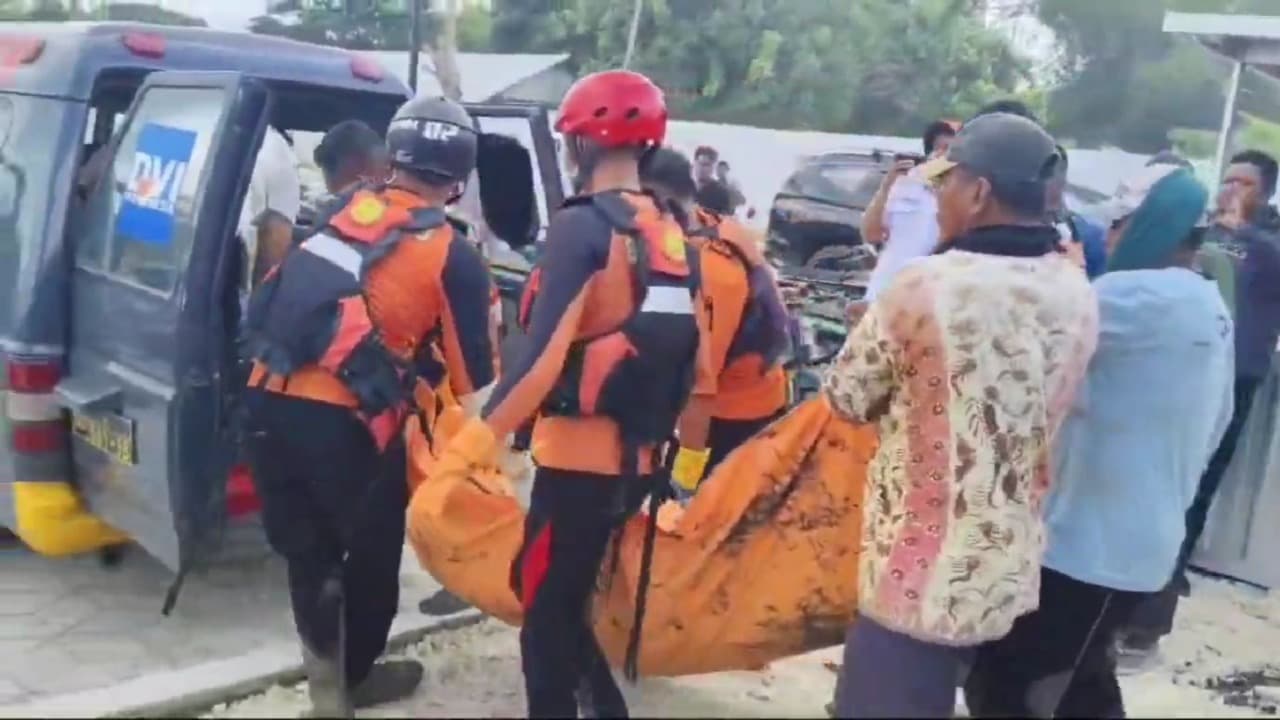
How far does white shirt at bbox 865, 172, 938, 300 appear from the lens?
16.1ft

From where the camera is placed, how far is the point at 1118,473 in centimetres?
304

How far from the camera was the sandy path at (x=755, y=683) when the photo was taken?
3.27 meters

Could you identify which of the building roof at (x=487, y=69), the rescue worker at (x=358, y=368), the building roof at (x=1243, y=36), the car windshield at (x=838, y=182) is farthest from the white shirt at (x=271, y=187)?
the building roof at (x=487, y=69)

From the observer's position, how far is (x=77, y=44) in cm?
499

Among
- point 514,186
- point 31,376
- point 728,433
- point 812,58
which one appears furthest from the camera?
point 812,58

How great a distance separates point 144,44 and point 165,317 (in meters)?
1.30

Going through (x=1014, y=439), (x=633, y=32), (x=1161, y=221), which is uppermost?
(x=633, y=32)

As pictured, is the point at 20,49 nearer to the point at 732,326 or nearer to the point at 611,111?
the point at 732,326

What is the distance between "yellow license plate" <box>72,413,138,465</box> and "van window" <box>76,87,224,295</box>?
0.45 metres

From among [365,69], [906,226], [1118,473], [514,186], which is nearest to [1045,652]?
[1118,473]

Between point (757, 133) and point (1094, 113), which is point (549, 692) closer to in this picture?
point (757, 133)

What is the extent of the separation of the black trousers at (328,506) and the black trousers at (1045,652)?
5.30 feet

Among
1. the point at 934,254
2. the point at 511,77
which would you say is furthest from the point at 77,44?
the point at 511,77

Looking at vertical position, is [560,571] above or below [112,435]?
above
